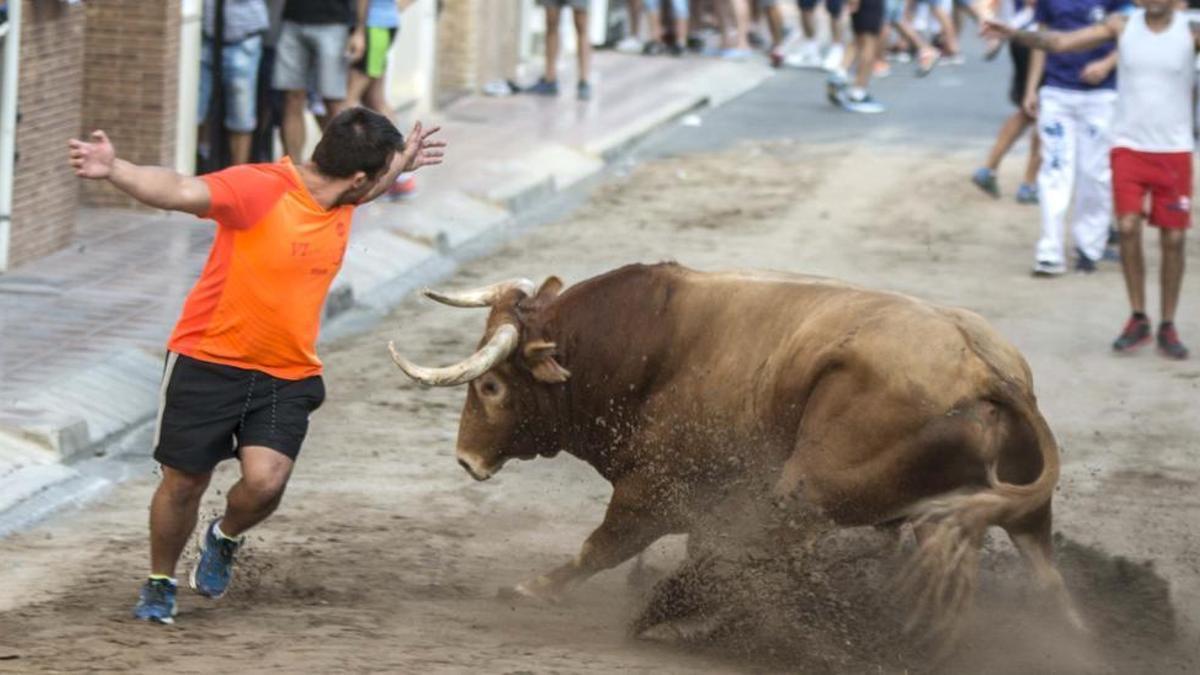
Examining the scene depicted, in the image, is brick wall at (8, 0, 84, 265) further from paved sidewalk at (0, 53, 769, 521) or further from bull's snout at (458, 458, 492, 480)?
bull's snout at (458, 458, 492, 480)

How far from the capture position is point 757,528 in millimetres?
6594

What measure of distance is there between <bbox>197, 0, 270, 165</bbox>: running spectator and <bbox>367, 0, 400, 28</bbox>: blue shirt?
783 millimetres

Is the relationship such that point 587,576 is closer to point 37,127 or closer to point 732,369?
point 732,369

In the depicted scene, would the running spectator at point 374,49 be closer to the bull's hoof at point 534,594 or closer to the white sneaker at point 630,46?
the bull's hoof at point 534,594

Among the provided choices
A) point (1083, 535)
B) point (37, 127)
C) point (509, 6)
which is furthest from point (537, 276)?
point (509, 6)

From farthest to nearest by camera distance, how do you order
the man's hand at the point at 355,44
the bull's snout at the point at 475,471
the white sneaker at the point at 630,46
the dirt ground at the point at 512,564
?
the white sneaker at the point at 630,46 → the man's hand at the point at 355,44 → the bull's snout at the point at 475,471 → the dirt ground at the point at 512,564

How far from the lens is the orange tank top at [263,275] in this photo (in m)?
6.34

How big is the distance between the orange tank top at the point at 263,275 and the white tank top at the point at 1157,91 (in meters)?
5.84

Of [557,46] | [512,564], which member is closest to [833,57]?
[557,46]

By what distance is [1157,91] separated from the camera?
443 inches

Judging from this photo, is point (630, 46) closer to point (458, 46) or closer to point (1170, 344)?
point (458, 46)

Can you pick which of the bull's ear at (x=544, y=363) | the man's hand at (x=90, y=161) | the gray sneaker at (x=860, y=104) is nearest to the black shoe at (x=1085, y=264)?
the bull's ear at (x=544, y=363)

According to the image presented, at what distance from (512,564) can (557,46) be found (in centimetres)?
1407

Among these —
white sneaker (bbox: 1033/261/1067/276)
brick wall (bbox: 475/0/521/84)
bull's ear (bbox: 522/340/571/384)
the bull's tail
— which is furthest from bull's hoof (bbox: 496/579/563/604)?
brick wall (bbox: 475/0/521/84)
